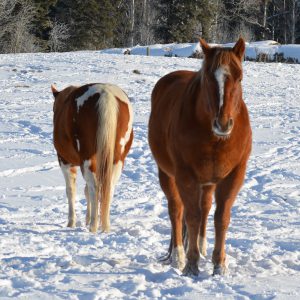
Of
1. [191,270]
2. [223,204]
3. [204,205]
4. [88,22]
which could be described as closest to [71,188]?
[204,205]

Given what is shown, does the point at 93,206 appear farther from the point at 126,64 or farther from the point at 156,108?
the point at 126,64

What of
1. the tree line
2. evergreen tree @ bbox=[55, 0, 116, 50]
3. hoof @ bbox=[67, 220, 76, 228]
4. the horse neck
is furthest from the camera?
evergreen tree @ bbox=[55, 0, 116, 50]

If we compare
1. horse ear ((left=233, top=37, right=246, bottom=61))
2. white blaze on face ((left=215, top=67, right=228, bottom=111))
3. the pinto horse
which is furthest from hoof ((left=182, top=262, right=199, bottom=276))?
horse ear ((left=233, top=37, right=246, bottom=61))

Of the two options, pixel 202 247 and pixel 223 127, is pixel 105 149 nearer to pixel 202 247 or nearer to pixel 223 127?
pixel 202 247

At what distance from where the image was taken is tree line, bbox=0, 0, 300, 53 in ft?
127

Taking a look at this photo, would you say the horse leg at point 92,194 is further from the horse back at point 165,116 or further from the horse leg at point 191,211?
the horse leg at point 191,211

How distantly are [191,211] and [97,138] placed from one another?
2023mm

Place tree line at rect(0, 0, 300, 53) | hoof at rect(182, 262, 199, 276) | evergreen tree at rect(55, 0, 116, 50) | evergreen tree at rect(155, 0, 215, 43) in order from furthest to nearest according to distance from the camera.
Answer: evergreen tree at rect(55, 0, 116, 50)
evergreen tree at rect(155, 0, 215, 43)
tree line at rect(0, 0, 300, 53)
hoof at rect(182, 262, 199, 276)

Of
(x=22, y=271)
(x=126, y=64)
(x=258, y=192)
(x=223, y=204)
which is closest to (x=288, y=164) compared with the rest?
(x=258, y=192)

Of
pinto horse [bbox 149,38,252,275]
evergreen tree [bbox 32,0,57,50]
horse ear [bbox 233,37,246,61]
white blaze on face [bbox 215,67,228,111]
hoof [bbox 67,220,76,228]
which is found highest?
evergreen tree [bbox 32,0,57,50]

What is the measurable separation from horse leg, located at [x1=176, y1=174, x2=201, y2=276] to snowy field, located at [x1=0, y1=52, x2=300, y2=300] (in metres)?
0.15

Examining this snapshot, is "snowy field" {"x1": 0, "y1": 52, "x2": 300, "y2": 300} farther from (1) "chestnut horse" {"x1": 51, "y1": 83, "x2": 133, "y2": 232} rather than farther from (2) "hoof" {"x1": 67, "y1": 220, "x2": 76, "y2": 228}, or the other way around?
(1) "chestnut horse" {"x1": 51, "y1": 83, "x2": 133, "y2": 232}

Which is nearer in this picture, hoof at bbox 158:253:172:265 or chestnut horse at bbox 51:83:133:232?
hoof at bbox 158:253:172:265

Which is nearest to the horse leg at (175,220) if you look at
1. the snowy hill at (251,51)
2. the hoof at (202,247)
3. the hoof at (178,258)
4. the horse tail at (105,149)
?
the hoof at (178,258)
